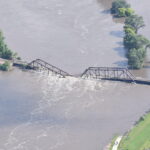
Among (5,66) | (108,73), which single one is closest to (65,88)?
(108,73)

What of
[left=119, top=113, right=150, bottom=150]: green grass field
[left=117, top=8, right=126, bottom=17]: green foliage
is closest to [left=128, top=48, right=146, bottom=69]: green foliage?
[left=119, top=113, right=150, bottom=150]: green grass field

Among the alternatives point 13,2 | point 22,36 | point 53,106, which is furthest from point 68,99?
point 13,2

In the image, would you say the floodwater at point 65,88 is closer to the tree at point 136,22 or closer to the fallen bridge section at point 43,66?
the fallen bridge section at point 43,66

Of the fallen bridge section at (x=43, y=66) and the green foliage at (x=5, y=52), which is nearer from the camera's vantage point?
the fallen bridge section at (x=43, y=66)

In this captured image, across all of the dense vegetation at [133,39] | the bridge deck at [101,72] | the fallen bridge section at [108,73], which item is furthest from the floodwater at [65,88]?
the dense vegetation at [133,39]

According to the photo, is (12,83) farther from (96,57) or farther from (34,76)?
(96,57)
